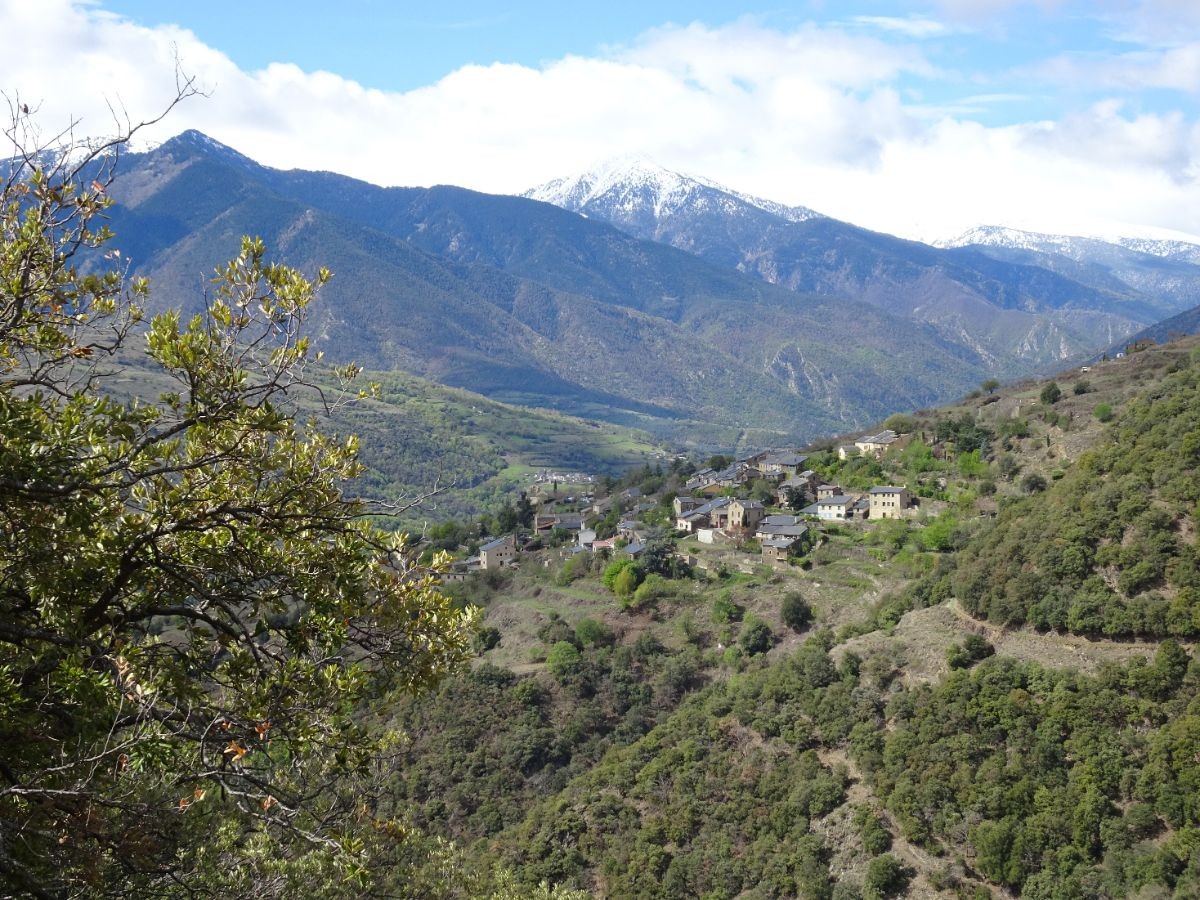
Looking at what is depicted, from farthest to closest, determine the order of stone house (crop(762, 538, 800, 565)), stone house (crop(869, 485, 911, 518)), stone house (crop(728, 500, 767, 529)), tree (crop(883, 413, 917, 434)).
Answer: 1. tree (crop(883, 413, 917, 434))
2. stone house (crop(728, 500, 767, 529))
3. stone house (crop(869, 485, 911, 518))
4. stone house (crop(762, 538, 800, 565))

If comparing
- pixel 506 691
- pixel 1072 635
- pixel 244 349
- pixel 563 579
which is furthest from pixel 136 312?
pixel 563 579

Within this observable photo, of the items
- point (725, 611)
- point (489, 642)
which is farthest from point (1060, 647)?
point (489, 642)

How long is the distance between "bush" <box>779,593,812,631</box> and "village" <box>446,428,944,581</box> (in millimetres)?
5052

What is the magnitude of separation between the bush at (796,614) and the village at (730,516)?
16.6 feet

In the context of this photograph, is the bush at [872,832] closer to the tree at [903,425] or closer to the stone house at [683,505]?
the stone house at [683,505]

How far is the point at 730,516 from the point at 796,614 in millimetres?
12741

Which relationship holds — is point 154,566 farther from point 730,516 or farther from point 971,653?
point 730,516

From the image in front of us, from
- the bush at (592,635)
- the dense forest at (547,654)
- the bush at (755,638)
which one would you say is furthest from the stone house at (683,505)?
the bush at (755,638)

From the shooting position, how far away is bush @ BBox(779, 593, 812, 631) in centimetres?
3941

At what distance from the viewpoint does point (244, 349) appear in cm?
568

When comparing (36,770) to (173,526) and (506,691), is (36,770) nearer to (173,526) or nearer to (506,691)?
(173,526)

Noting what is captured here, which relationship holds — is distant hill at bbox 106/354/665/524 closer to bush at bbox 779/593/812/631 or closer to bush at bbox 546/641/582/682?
bush at bbox 546/641/582/682

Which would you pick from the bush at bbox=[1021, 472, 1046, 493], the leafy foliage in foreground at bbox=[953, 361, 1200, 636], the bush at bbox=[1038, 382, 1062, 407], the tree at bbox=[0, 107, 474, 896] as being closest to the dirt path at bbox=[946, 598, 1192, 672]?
the leafy foliage in foreground at bbox=[953, 361, 1200, 636]

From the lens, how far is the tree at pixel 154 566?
496 centimetres
